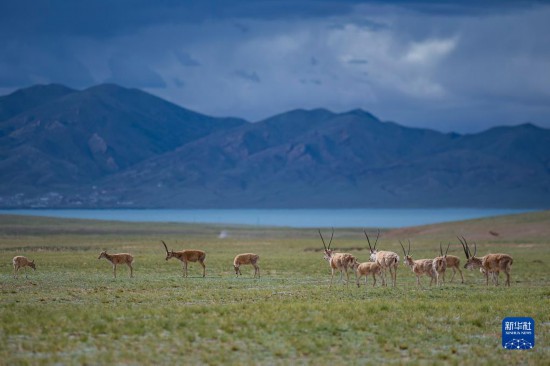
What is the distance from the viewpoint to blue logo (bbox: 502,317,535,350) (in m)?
19.2

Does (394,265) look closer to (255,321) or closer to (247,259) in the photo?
(247,259)

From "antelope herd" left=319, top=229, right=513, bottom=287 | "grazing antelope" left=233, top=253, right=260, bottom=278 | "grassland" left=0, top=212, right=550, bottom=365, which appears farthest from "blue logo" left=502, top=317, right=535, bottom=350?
"grazing antelope" left=233, top=253, right=260, bottom=278

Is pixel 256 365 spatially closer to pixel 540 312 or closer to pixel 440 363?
pixel 440 363

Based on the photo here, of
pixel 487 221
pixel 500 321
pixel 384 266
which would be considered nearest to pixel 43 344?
pixel 500 321

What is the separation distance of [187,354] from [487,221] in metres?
87.5

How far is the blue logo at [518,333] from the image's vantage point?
19.2 m

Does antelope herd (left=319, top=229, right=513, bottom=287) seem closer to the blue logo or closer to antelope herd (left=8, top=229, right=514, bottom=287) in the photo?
antelope herd (left=8, top=229, right=514, bottom=287)

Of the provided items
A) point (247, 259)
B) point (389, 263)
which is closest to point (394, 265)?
point (389, 263)

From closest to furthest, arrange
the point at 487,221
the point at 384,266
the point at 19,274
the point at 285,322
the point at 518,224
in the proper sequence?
the point at 285,322 → the point at 384,266 → the point at 19,274 → the point at 518,224 → the point at 487,221

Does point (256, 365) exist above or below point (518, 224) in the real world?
below

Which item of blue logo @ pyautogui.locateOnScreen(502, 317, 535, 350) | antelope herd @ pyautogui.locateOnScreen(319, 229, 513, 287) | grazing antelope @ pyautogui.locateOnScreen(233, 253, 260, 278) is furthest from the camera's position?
grazing antelope @ pyautogui.locateOnScreen(233, 253, 260, 278)

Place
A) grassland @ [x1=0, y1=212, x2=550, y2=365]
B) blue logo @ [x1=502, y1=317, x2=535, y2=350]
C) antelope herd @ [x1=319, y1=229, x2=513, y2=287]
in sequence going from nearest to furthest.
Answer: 1. grassland @ [x1=0, y1=212, x2=550, y2=365]
2. blue logo @ [x1=502, y1=317, x2=535, y2=350]
3. antelope herd @ [x1=319, y1=229, x2=513, y2=287]

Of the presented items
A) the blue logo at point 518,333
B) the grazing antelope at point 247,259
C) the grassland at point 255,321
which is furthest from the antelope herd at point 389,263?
the blue logo at point 518,333

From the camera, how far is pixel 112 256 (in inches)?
1409
